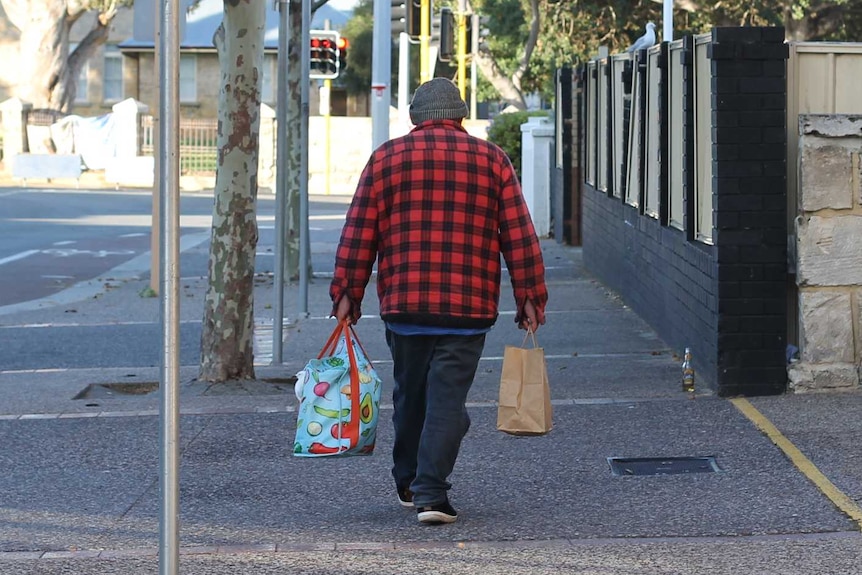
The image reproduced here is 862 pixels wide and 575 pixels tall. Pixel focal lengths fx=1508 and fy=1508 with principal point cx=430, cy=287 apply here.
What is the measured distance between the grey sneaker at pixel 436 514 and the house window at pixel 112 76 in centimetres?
5073

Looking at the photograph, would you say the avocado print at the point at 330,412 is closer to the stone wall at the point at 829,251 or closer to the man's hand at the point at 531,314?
the man's hand at the point at 531,314

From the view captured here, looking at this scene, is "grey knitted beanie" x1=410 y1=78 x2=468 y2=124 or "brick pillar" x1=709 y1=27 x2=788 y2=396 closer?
"grey knitted beanie" x1=410 y1=78 x2=468 y2=124

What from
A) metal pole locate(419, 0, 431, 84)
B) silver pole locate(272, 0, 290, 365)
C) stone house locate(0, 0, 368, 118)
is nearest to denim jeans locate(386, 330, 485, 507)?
silver pole locate(272, 0, 290, 365)

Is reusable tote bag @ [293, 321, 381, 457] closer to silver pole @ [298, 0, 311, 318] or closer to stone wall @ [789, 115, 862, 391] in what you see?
stone wall @ [789, 115, 862, 391]

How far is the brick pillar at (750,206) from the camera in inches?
316

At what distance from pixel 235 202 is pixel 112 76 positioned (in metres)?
47.4

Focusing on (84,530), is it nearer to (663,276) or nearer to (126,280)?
(663,276)

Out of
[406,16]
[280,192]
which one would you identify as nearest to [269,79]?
[406,16]

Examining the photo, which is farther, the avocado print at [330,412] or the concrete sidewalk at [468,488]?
the avocado print at [330,412]

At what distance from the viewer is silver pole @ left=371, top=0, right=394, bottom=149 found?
52.1ft

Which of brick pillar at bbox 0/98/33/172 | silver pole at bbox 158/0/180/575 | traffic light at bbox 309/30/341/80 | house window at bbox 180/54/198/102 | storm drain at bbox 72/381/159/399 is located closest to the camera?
silver pole at bbox 158/0/180/575

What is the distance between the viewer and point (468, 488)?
21.2 feet

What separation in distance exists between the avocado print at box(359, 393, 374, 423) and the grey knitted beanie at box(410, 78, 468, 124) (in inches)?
42.8

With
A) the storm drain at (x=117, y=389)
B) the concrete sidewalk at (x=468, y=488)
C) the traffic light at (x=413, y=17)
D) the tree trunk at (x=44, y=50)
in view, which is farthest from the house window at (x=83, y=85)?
the storm drain at (x=117, y=389)
